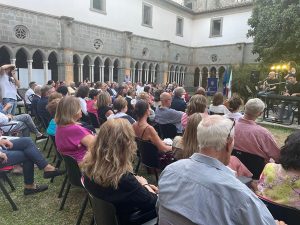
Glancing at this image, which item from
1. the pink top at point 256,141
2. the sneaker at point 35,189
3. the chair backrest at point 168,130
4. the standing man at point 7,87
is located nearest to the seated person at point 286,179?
the pink top at point 256,141

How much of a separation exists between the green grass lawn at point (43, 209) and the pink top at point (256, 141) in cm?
195

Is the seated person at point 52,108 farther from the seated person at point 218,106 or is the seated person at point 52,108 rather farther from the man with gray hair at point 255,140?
the seated person at point 218,106

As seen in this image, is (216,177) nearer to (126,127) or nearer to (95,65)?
(126,127)

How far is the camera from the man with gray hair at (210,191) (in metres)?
1.28

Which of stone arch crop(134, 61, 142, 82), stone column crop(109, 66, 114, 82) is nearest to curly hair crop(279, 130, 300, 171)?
stone column crop(109, 66, 114, 82)

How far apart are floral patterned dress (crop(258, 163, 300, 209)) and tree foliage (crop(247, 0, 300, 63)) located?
46.7ft

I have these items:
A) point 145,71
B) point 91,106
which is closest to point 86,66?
point 145,71

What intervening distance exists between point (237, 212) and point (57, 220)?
2418mm

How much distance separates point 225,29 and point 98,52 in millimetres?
12416

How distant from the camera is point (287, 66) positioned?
14938 mm

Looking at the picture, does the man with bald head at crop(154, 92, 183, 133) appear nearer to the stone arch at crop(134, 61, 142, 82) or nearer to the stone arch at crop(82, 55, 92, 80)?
the stone arch at crop(82, 55, 92, 80)

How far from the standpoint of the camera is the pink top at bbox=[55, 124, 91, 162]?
10.1ft

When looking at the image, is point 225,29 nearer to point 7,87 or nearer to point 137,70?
point 137,70

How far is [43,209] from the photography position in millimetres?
3270
